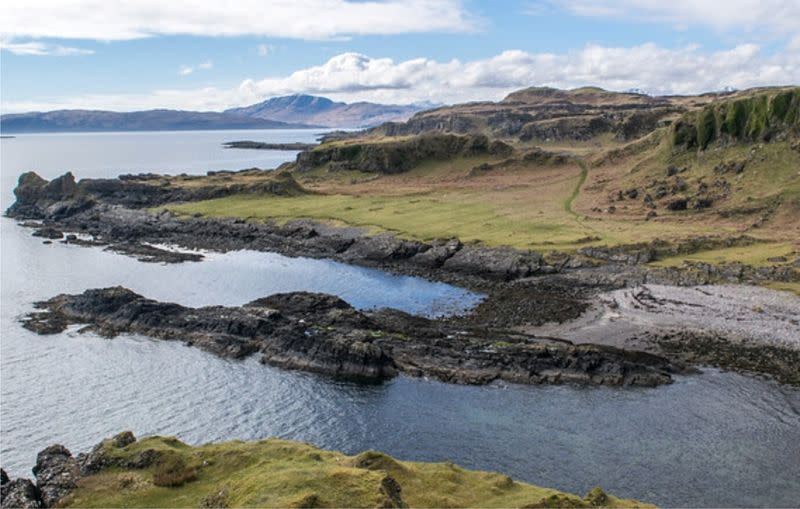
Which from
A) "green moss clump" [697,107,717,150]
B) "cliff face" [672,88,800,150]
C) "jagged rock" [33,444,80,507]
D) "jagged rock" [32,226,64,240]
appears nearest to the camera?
"jagged rock" [33,444,80,507]

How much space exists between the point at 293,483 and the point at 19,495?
15446 millimetres

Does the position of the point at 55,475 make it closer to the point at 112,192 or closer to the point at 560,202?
the point at 560,202

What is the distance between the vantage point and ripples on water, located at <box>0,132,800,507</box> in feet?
151

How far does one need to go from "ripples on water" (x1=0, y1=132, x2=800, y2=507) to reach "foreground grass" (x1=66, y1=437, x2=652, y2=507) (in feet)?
36.1

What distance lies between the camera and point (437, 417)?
5488 cm

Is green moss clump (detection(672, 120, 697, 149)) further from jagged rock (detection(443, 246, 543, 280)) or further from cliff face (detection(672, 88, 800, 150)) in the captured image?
jagged rock (detection(443, 246, 543, 280))

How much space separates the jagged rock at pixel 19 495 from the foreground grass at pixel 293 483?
1.88 meters

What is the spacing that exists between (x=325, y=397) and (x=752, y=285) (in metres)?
58.0

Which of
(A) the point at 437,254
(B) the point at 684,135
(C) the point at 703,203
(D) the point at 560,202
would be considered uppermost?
(B) the point at 684,135

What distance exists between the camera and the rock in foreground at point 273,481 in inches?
1136

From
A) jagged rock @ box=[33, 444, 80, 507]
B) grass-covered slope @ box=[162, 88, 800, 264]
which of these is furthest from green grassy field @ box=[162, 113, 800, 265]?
jagged rock @ box=[33, 444, 80, 507]

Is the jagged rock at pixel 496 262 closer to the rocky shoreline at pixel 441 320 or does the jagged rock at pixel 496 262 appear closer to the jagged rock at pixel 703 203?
the rocky shoreline at pixel 441 320

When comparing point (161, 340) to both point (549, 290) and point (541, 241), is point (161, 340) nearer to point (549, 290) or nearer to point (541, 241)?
point (549, 290)

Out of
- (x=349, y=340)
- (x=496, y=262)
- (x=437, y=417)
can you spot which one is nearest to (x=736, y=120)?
(x=496, y=262)
